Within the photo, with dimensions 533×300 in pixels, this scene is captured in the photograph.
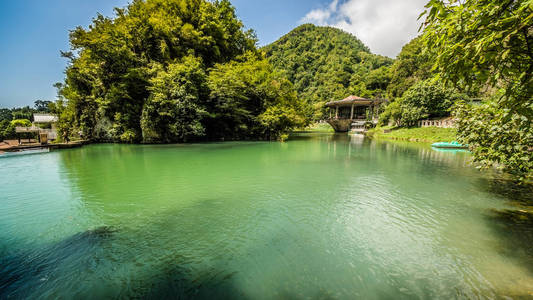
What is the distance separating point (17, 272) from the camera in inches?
109

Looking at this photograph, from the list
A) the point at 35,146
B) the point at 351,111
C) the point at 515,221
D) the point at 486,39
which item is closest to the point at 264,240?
the point at 486,39

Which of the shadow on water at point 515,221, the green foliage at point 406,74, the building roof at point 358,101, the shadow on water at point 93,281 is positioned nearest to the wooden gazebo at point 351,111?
the building roof at point 358,101

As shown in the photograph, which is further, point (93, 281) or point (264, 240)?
point (264, 240)

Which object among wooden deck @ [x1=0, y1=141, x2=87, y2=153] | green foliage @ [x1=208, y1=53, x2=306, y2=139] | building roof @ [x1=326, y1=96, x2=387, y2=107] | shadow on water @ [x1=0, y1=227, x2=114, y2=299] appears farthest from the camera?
building roof @ [x1=326, y1=96, x2=387, y2=107]

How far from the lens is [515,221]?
4.12m

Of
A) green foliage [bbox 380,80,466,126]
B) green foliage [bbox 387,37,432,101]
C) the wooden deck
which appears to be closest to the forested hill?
green foliage [bbox 387,37,432,101]

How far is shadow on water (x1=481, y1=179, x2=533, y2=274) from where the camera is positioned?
10.3ft

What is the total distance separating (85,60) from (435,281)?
2934cm

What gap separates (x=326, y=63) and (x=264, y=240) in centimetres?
9024

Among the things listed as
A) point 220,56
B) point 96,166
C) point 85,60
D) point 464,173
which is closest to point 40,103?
point 85,60

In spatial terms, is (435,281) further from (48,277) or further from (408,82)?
(408,82)

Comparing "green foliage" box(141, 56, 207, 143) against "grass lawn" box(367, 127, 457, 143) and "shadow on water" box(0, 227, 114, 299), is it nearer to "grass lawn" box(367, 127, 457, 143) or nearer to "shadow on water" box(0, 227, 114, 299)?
"shadow on water" box(0, 227, 114, 299)

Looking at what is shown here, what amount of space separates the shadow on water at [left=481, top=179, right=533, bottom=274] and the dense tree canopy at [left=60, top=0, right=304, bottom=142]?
19.2 m

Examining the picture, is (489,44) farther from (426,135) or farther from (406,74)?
(406,74)
